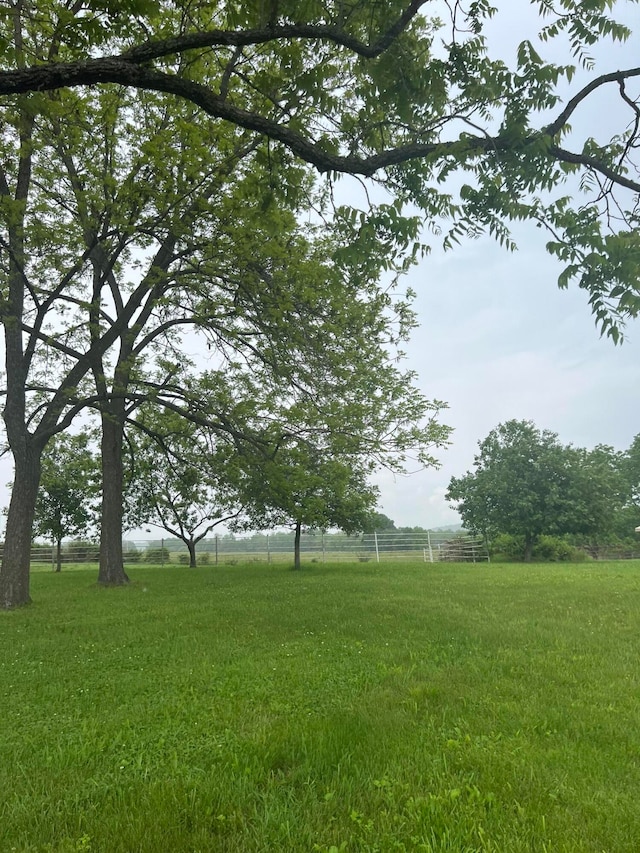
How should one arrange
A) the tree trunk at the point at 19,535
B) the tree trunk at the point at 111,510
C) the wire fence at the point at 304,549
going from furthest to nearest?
1. the wire fence at the point at 304,549
2. the tree trunk at the point at 111,510
3. the tree trunk at the point at 19,535

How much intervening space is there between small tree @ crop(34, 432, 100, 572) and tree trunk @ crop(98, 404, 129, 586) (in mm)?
7947

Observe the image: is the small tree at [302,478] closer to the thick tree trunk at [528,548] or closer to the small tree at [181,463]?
the small tree at [181,463]

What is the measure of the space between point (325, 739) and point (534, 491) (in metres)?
32.6

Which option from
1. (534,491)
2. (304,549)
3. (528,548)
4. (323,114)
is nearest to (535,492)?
(534,491)

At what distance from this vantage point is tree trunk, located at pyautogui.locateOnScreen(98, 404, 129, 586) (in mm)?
14789

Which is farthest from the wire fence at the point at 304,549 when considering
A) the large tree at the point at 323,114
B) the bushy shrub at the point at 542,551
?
the large tree at the point at 323,114

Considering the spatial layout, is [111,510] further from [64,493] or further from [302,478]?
[64,493]

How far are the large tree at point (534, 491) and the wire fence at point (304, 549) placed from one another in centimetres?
243

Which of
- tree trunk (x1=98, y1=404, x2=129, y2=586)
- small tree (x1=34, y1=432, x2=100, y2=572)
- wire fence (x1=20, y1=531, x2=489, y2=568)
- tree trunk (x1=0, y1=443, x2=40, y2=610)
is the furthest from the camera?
wire fence (x1=20, y1=531, x2=489, y2=568)

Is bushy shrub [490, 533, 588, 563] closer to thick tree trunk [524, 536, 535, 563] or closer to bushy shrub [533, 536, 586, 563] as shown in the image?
bushy shrub [533, 536, 586, 563]

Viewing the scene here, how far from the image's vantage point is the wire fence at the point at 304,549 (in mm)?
31484

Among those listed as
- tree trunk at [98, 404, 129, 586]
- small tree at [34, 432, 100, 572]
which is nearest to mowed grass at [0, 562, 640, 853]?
tree trunk at [98, 404, 129, 586]

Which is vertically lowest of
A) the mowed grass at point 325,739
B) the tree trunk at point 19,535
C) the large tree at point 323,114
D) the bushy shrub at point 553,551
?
the bushy shrub at point 553,551

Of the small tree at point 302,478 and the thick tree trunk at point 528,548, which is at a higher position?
the small tree at point 302,478
